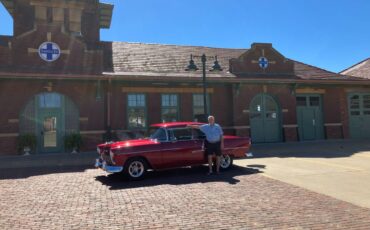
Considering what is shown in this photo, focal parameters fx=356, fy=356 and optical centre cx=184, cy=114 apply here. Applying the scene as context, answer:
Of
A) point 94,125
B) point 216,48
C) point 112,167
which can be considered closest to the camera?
point 112,167

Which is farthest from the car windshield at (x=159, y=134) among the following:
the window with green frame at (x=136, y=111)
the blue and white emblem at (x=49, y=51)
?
the blue and white emblem at (x=49, y=51)

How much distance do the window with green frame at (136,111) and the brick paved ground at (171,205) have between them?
8135mm

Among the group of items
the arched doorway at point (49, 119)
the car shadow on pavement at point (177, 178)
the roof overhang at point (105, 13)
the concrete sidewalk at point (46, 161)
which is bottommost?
the car shadow on pavement at point (177, 178)

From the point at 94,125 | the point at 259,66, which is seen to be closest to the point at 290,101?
the point at 259,66

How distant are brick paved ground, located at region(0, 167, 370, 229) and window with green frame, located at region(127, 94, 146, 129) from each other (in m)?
8.13

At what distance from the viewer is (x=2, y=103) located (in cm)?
1556

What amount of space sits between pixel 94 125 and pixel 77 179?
747 cm

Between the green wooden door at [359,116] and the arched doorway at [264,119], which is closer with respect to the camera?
the arched doorway at [264,119]

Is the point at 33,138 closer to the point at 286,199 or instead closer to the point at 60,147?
the point at 60,147

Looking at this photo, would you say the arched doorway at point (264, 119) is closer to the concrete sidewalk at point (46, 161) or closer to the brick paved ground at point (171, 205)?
the concrete sidewalk at point (46, 161)

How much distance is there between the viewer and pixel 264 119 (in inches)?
775

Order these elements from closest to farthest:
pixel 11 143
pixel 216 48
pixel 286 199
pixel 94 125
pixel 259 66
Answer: pixel 286 199, pixel 11 143, pixel 94 125, pixel 259 66, pixel 216 48

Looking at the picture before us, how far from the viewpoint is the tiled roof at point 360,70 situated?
2450 centimetres

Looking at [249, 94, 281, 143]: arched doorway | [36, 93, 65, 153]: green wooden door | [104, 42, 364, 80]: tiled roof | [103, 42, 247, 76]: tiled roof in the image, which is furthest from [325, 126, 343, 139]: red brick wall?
[36, 93, 65, 153]: green wooden door
